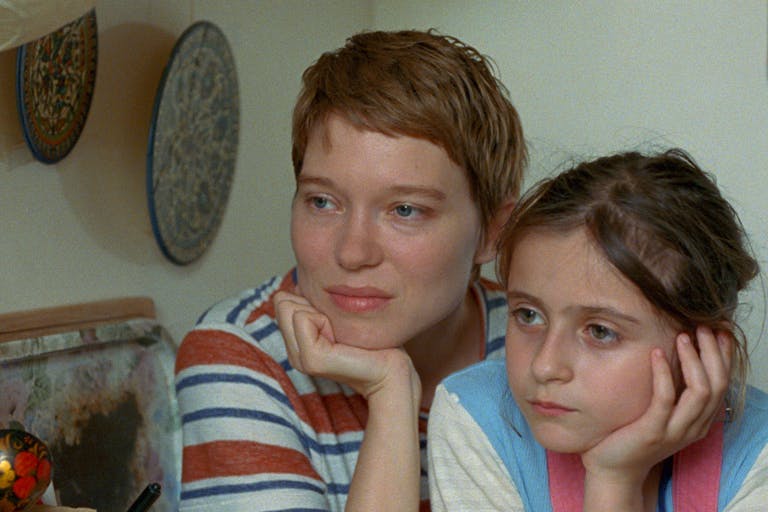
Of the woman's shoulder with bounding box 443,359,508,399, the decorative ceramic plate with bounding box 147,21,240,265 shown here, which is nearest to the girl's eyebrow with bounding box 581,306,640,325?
the woman's shoulder with bounding box 443,359,508,399

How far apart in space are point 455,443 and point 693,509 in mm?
308

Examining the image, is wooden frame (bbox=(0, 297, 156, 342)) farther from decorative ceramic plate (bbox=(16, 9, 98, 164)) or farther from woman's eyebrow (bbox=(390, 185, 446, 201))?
woman's eyebrow (bbox=(390, 185, 446, 201))

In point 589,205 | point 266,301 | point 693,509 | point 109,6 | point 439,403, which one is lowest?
point 693,509

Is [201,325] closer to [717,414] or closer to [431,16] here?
[717,414]

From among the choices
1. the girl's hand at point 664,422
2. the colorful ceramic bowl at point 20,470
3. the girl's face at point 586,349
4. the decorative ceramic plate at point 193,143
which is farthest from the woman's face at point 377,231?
the decorative ceramic plate at point 193,143

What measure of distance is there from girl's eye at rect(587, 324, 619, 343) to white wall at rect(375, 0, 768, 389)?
0.64m

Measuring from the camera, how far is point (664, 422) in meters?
1.16

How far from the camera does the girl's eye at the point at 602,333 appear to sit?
3.82 ft

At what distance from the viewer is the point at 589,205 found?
122 centimetres

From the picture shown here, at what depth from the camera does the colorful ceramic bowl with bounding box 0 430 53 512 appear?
1.11 meters

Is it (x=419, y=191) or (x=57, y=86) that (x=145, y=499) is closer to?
(x=419, y=191)

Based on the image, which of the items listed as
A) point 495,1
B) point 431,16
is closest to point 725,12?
point 495,1

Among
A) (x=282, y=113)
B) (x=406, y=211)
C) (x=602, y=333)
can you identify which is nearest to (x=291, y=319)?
(x=406, y=211)

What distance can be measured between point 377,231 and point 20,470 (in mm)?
535
